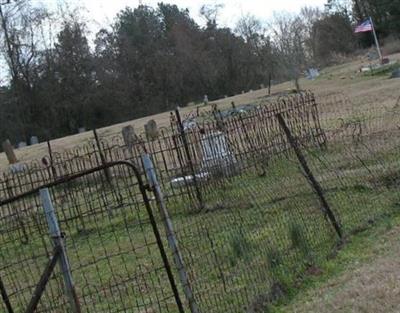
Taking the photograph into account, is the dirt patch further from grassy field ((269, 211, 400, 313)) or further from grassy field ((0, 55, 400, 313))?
grassy field ((0, 55, 400, 313))

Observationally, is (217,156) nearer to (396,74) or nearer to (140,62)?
(396,74)

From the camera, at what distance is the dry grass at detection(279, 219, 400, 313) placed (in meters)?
5.29

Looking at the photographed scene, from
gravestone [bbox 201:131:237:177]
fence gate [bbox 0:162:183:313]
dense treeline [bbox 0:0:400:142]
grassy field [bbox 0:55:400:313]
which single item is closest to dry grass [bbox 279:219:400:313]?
grassy field [bbox 0:55:400:313]

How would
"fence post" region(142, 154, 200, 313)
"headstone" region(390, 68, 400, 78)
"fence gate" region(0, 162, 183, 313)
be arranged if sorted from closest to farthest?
1. "fence gate" region(0, 162, 183, 313)
2. "fence post" region(142, 154, 200, 313)
3. "headstone" region(390, 68, 400, 78)

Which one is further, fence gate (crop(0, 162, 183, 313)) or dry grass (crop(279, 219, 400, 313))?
dry grass (crop(279, 219, 400, 313))

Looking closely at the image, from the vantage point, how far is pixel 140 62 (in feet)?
225

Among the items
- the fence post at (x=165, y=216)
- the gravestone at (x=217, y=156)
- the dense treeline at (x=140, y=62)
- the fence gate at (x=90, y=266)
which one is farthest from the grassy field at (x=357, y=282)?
Answer: the dense treeline at (x=140, y=62)

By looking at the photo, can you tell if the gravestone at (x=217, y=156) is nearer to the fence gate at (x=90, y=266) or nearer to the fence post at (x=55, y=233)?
the fence gate at (x=90, y=266)

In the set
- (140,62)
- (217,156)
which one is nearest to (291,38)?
(140,62)

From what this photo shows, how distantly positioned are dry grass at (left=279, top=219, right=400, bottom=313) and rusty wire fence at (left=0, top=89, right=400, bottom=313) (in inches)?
13.8

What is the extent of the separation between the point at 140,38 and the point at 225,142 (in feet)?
199

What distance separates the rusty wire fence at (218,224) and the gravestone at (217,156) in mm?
30

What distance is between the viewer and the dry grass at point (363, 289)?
5285 millimetres

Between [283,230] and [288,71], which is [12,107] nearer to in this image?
[288,71]
